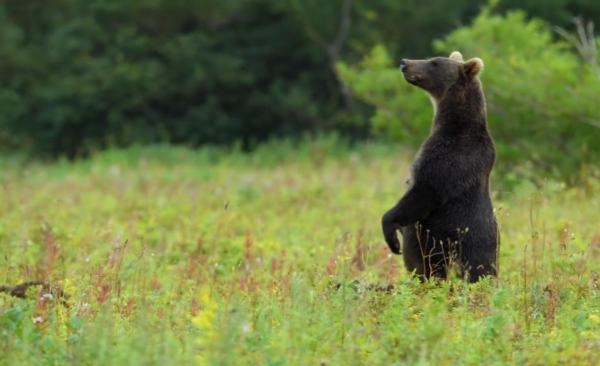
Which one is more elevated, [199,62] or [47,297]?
[47,297]

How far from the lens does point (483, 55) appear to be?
13906 millimetres

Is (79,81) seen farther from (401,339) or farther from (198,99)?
(401,339)

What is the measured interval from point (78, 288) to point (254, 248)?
3.06 metres

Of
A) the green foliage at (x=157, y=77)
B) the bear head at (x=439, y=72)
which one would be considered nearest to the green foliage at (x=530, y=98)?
the bear head at (x=439, y=72)

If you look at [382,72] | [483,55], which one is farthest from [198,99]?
[483,55]

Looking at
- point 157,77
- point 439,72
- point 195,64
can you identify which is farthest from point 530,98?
point 157,77

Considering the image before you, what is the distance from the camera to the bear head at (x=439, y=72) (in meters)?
6.87

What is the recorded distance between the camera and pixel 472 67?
685 cm

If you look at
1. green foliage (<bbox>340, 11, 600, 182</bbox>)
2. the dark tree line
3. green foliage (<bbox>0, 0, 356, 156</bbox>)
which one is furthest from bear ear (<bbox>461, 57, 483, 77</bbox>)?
green foliage (<bbox>0, 0, 356, 156</bbox>)

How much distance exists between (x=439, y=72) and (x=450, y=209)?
1.18 metres

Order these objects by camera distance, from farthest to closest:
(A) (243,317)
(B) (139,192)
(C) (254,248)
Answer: (B) (139,192) → (C) (254,248) → (A) (243,317)

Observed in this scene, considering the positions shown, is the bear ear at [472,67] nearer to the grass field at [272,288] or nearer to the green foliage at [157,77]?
the grass field at [272,288]

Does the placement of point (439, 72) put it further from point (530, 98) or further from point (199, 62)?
point (199, 62)

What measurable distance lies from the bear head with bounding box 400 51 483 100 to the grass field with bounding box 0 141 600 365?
1038 mm
